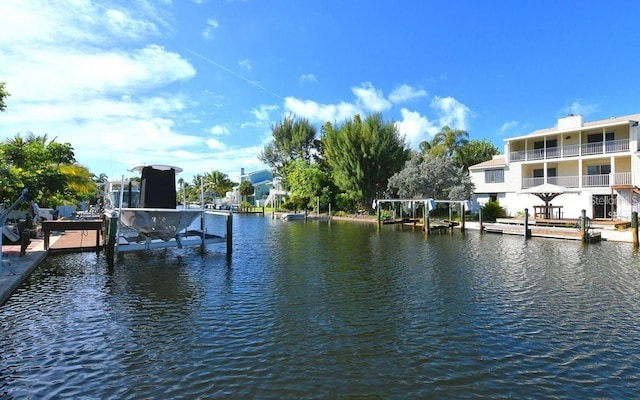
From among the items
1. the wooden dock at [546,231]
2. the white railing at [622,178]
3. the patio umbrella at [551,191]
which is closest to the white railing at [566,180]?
the white railing at [622,178]

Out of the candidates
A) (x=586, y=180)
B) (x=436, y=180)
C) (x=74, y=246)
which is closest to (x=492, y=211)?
(x=436, y=180)

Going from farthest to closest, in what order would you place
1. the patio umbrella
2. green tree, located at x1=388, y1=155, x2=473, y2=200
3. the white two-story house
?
green tree, located at x1=388, y1=155, x2=473, y2=200, the white two-story house, the patio umbrella

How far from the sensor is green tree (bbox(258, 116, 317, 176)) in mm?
66125

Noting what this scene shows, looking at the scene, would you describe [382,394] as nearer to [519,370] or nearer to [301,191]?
[519,370]

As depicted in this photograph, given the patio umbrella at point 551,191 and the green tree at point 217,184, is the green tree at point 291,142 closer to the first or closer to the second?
the green tree at point 217,184

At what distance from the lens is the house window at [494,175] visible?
3759 cm

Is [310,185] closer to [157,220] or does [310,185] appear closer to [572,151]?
[572,151]

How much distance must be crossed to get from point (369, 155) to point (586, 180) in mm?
23041

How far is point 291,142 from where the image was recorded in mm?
66625

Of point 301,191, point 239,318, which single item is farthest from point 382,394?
point 301,191

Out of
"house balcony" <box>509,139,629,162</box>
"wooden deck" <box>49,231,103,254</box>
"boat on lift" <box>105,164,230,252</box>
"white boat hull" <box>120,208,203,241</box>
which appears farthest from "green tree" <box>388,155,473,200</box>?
"wooden deck" <box>49,231,103,254</box>

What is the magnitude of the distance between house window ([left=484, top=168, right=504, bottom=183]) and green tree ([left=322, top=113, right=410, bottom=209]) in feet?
38.9

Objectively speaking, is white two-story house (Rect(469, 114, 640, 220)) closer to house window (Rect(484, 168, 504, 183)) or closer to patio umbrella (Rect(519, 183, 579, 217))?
house window (Rect(484, 168, 504, 183))

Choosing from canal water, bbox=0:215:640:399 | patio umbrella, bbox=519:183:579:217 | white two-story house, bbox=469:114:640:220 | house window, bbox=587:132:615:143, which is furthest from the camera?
house window, bbox=587:132:615:143
